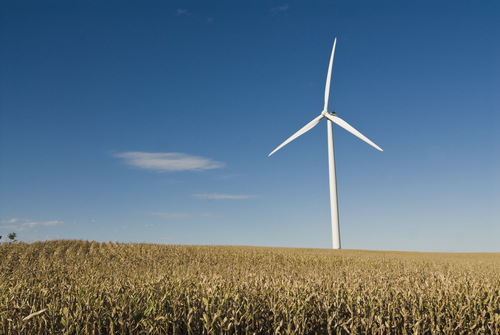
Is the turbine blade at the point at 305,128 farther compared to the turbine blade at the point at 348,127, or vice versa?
the turbine blade at the point at 305,128

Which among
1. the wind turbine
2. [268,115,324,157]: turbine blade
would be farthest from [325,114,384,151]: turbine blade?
[268,115,324,157]: turbine blade

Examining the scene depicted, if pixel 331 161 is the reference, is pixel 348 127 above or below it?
above

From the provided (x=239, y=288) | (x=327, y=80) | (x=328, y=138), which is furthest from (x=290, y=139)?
(x=239, y=288)

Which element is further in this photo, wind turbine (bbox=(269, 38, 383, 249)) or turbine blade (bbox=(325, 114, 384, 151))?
wind turbine (bbox=(269, 38, 383, 249))

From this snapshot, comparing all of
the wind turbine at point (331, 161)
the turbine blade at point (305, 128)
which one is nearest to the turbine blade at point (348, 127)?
the wind turbine at point (331, 161)

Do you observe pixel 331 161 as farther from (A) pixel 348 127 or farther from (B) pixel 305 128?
(B) pixel 305 128

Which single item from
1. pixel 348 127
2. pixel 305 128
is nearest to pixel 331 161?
pixel 348 127

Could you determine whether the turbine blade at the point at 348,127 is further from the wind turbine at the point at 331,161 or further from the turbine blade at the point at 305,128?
the turbine blade at the point at 305,128

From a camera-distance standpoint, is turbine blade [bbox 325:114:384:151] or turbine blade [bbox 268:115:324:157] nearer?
turbine blade [bbox 325:114:384:151]

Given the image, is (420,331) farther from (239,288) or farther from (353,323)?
(239,288)

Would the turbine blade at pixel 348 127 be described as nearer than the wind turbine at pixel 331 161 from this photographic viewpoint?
Yes

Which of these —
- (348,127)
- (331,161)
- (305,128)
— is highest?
(305,128)

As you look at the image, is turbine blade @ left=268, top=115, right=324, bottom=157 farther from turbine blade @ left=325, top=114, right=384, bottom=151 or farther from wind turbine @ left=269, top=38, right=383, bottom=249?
turbine blade @ left=325, top=114, right=384, bottom=151

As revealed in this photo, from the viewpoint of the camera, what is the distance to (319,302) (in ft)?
19.5
